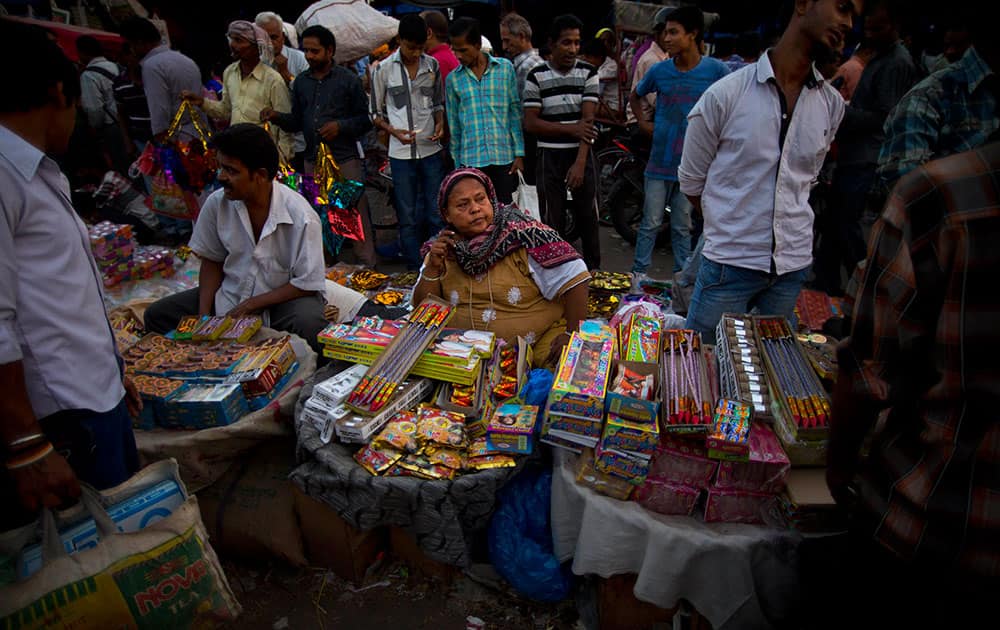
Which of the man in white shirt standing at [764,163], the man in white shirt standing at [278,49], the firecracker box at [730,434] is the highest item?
the man in white shirt standing at [278,49]

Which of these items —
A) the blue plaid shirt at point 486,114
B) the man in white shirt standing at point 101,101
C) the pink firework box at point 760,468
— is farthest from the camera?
the man in white shirt standing at point 101,101

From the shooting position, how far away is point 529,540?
7.23ft

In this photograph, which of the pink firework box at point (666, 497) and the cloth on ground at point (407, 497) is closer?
the pink firework box at point (666, 497)

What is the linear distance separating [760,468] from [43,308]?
7.21ft

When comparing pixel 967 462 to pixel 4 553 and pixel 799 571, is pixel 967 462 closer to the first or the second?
pixel 799 571

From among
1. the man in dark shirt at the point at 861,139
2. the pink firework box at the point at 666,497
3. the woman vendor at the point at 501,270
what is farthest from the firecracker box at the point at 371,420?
the man in dark shirt at the point at 861,139

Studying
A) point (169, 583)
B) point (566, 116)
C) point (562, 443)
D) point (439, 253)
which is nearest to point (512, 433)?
point (562, 443)

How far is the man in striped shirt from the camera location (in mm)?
4566

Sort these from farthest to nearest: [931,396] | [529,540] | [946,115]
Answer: [946,115], [529,540], [931,396]

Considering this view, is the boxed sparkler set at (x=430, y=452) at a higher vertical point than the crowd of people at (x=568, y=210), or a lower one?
lower

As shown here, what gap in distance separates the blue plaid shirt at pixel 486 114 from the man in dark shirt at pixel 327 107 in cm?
93

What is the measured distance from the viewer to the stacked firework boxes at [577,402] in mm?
1919

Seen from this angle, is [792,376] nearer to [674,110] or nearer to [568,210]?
[674,110]

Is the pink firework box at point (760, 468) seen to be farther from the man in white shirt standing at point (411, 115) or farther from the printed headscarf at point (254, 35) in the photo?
the printed headscarf at point (254, 35)
